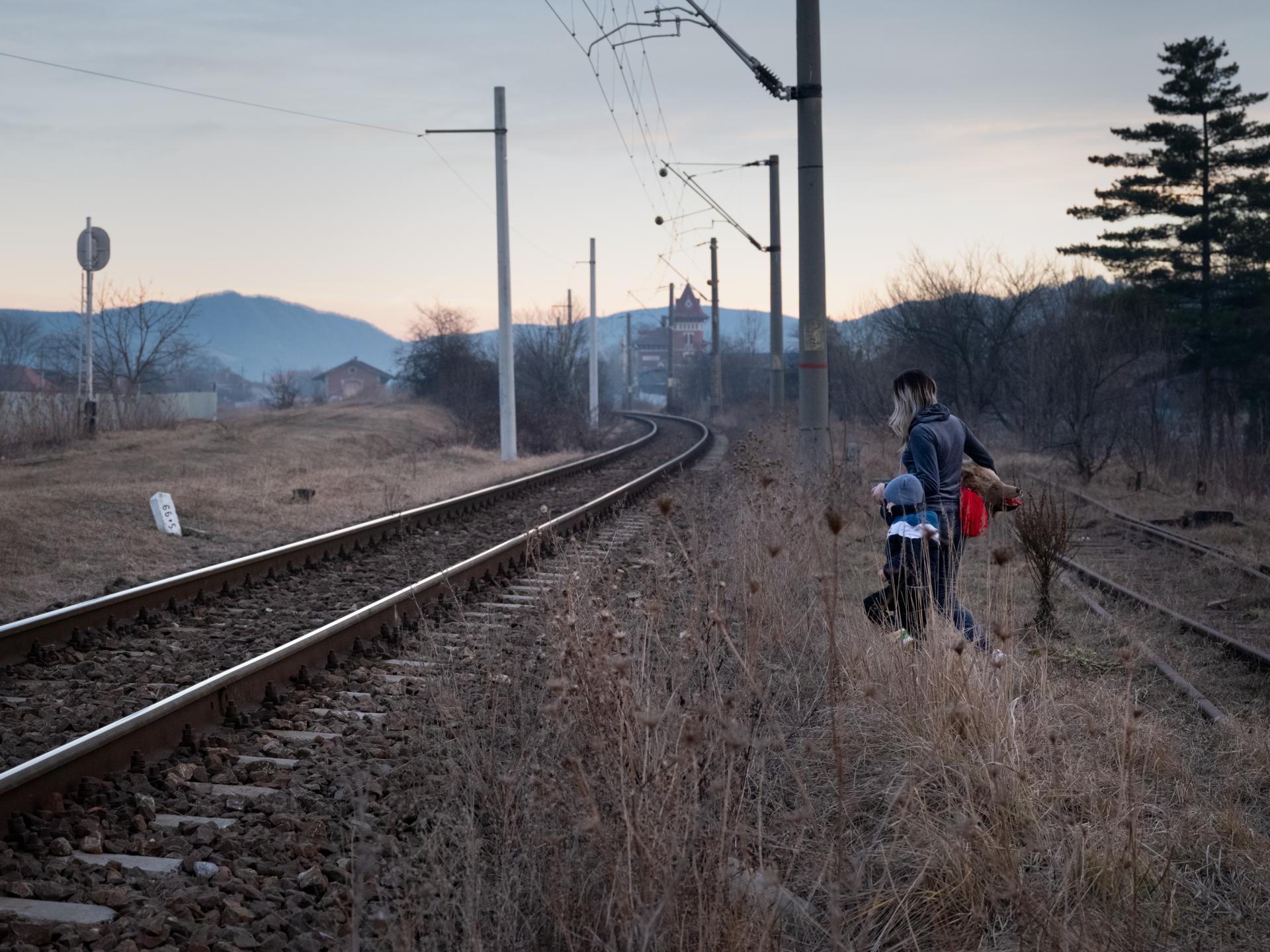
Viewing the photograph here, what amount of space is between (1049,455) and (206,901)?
25.8m

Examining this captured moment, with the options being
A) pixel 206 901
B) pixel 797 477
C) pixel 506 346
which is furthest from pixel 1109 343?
pixel 206 901

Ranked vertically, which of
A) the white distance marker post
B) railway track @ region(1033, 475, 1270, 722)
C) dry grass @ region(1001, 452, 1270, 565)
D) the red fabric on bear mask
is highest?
the red fabric on bear mask

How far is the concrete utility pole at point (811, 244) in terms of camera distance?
46.3 ft

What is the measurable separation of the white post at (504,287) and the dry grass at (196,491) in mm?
1147

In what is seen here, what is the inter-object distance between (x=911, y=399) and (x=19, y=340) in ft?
548

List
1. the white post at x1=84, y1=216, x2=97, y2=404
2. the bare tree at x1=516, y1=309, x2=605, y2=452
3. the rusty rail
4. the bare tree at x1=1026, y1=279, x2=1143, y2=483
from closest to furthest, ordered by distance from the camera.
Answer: the rusty rail → the bare tree at x1=1026, y1=279, x2=1143, y2=483 → the white post at x1=84, y1=216, x2=97, y2=404 → the bare tree at x1=516, y1=309, x2=605, y2=452

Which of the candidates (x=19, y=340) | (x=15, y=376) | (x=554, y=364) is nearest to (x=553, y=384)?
(x=554, y=364)

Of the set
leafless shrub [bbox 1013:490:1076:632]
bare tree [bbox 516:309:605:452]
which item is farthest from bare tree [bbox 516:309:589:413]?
leafless shrub [bbox 1013:490:1076:632]

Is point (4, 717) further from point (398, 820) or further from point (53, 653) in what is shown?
point (398, 820)

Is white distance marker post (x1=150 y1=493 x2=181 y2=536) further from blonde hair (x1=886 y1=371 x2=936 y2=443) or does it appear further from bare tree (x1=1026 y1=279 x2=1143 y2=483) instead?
bare tree (x1=1026 y1=279 x2=1143 y2=483)

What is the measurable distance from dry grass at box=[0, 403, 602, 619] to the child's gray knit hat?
683 centimetres

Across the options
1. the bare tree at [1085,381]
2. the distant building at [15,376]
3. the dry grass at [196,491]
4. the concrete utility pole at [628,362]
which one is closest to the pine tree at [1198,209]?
the bare tree at [1085,381]

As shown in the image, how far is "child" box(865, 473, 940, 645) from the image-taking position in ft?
19.5

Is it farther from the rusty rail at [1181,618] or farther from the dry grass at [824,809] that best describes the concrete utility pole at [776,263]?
the dry grass at [824,809]
